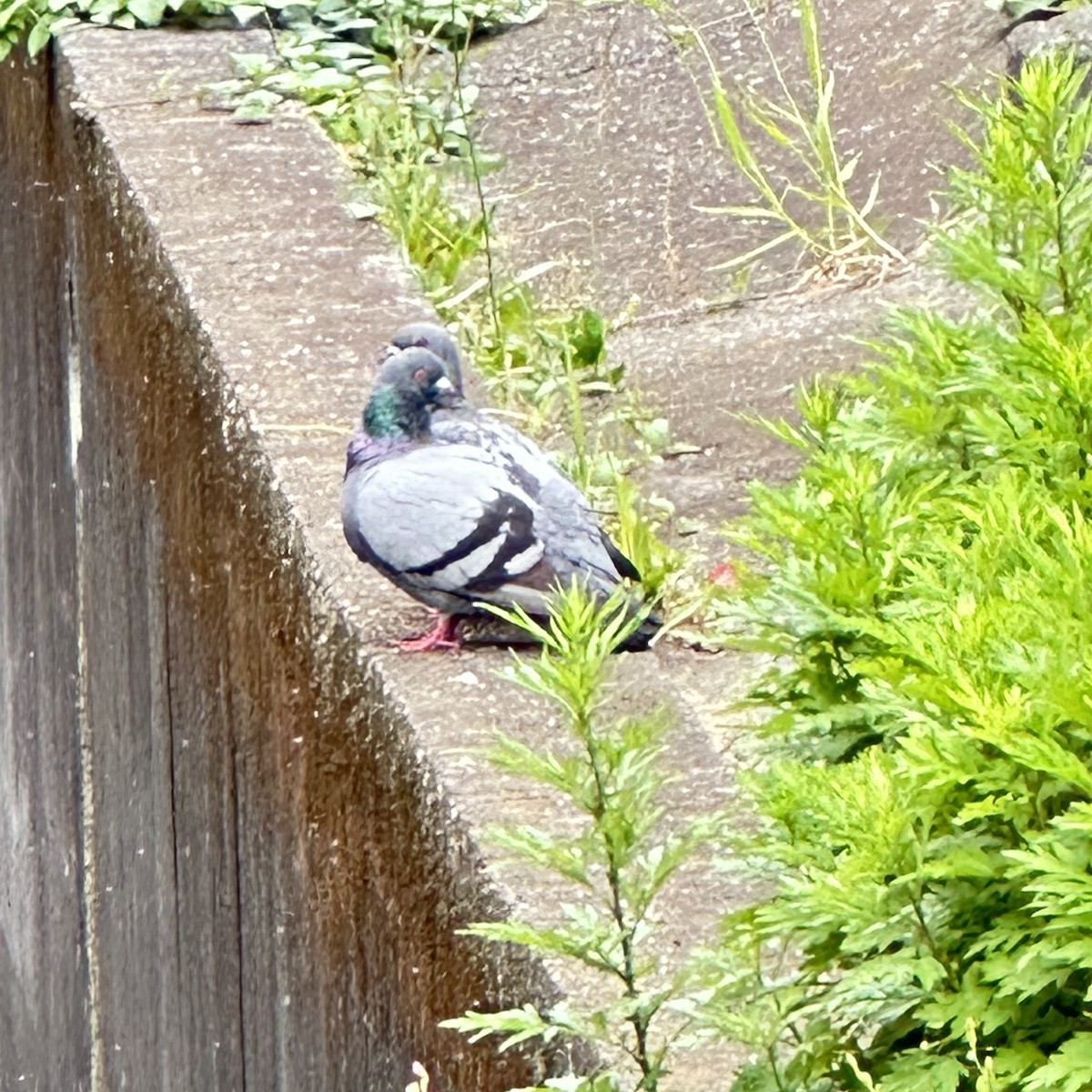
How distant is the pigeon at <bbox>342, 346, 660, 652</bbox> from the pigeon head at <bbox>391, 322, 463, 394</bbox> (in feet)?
1.05

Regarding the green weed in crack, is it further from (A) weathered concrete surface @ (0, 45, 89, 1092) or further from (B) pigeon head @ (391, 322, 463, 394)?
(A) weathered concrete surface @ (0, 45, 89, 1092)

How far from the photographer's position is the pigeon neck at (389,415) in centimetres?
352

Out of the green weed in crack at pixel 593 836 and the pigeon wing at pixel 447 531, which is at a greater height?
the pigeon wing at pixel 447 531

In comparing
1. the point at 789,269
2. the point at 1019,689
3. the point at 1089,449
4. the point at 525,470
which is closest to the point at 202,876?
the point at 525,470

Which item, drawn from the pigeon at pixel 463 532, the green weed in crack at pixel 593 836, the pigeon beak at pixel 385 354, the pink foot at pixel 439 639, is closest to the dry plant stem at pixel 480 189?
the pigeon beak at pixel 385 354

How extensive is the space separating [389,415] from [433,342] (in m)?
0.34

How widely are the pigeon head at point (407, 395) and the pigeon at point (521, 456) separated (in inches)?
1.4

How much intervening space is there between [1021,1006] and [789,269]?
11.1 ft

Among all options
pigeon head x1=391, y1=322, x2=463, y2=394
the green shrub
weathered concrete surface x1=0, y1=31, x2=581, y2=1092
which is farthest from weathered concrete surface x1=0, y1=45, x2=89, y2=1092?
the green shrub

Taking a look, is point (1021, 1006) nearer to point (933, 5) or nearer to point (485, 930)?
point (485, 930)

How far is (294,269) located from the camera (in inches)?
172

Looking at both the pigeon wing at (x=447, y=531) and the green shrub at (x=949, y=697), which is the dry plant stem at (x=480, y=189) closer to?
the pigeon wing at (x=447, y=531)

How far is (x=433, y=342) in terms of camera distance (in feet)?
12.5

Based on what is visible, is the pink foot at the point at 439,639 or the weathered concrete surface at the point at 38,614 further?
the weathered concrete surface at the point at 38,614
